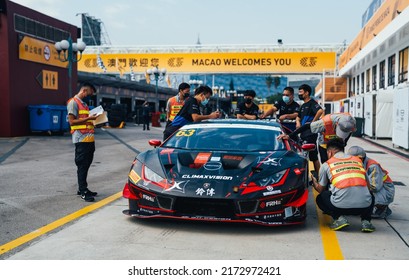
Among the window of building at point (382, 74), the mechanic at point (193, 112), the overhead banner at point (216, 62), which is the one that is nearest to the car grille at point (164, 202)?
the mechanic at point (193, 112)

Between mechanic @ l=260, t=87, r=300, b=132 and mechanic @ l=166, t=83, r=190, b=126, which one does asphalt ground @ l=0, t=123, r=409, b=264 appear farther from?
mechanic @ l=260, t=87, r=300, b=132

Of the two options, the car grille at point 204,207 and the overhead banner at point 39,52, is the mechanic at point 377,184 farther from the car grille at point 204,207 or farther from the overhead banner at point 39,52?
the overhead banner at point 39,52

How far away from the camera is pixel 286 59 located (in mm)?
35250

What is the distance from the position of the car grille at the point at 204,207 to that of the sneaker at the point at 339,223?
1169mm

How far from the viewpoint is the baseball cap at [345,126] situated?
6551 millimetres

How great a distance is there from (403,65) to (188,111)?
17.2 meters

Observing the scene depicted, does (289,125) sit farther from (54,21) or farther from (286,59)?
(286,59)

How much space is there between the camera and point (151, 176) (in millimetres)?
5047

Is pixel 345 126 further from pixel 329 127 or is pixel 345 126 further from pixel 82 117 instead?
pixel 82 117

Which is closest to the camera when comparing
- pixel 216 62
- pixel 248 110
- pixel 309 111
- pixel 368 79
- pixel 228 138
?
pixel 228 138

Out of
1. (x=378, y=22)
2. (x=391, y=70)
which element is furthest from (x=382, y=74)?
(x=378, y=22)

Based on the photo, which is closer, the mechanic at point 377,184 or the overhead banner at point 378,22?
the mechanic at point 377,184

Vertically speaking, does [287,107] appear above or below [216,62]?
below
